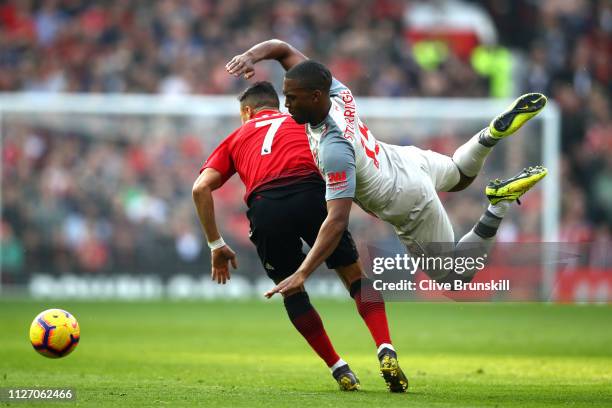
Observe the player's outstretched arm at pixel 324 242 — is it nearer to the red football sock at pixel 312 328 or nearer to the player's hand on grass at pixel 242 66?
the red football sock at pixel 312 328

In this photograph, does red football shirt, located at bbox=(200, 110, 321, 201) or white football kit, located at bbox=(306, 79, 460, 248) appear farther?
red football shirt, located at bbox=(200, 110, 321, 201)

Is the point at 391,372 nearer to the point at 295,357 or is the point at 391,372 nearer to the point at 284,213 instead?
the point at 284,213

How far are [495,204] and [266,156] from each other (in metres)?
1.99

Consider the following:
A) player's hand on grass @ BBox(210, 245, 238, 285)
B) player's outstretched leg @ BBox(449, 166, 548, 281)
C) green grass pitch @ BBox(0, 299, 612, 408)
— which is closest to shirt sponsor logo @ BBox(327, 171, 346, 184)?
player's hand on grass @ BBox(210, 245, 238, 285)

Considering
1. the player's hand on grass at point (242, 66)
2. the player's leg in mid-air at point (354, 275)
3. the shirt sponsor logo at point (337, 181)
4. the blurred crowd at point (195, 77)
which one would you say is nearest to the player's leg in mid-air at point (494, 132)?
the player's leg in mid-air at point (354, 275)

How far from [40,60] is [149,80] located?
2533 millimetres

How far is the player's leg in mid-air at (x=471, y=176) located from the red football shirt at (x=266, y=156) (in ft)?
3.18

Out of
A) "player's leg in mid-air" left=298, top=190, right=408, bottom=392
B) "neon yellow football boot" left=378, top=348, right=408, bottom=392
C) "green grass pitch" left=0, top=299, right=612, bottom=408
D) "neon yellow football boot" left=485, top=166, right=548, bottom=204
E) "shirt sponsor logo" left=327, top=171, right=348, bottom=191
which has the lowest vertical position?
"green grass pitch" left=0, top=299, right=612, bottom=408

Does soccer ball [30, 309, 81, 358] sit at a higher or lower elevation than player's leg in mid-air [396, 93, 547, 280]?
lower

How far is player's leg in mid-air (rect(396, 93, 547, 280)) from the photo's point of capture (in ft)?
28.7

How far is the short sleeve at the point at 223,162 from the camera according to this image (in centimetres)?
835

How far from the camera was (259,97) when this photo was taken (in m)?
8.79

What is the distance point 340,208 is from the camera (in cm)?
754

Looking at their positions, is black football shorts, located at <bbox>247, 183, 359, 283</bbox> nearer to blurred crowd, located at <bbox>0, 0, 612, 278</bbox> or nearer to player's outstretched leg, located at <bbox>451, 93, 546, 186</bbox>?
player's outstretched leg, located at <bbox>451, 93, 546, 186</bbox>
